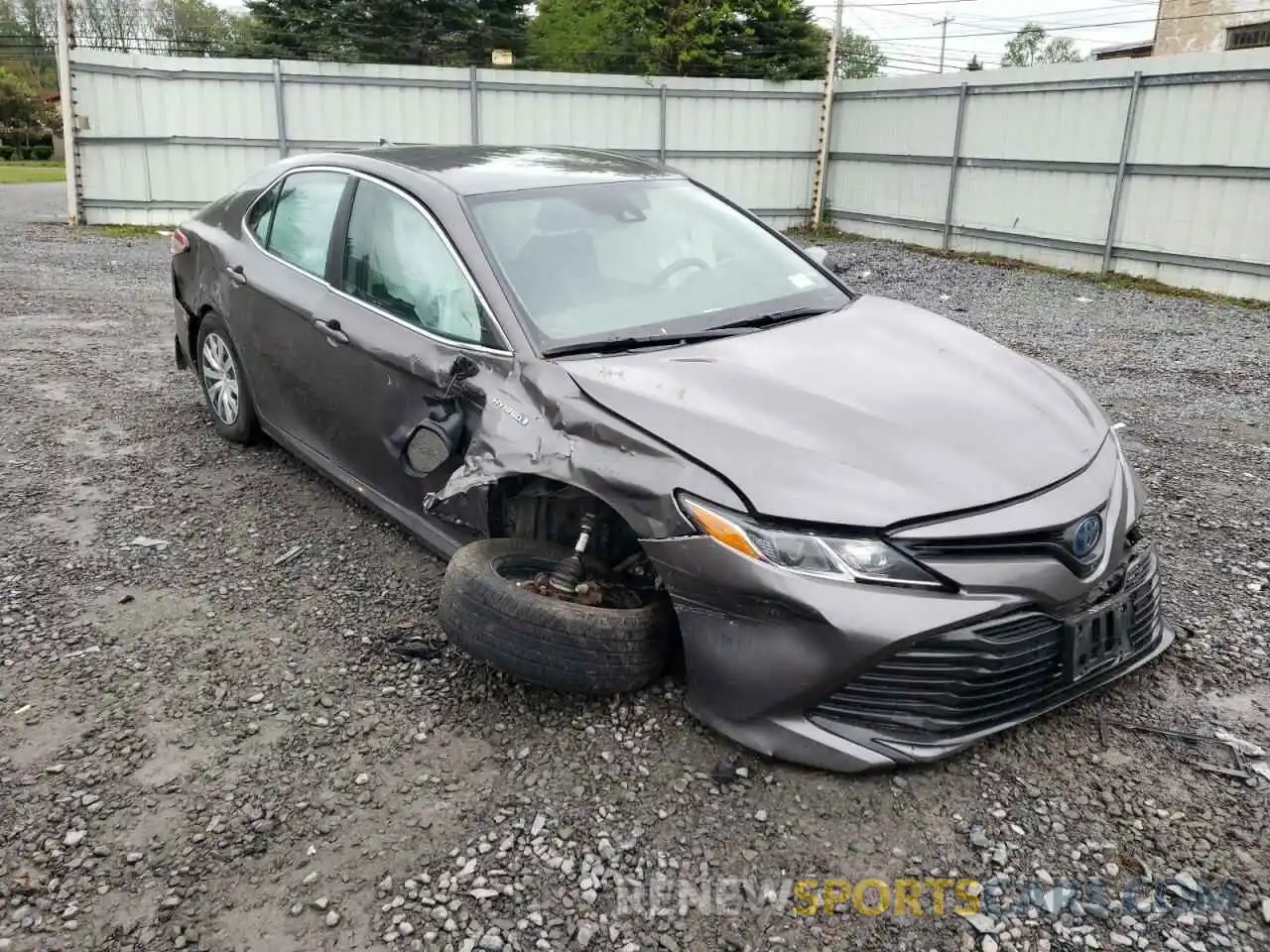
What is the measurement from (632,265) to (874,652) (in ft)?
5.84

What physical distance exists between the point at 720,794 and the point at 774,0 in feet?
107

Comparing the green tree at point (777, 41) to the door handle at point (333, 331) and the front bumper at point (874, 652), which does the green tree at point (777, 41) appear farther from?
the front bumper at point (874, 652)

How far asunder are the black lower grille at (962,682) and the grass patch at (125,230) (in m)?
14.3

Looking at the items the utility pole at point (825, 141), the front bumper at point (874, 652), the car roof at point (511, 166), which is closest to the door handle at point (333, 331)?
the car roof at point (511, 166)

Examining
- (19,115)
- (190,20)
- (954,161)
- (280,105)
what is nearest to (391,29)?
(280,105)

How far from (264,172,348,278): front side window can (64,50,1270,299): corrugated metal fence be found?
9.82m

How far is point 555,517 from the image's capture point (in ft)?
10.7

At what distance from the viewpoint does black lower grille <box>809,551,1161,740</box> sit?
249cm

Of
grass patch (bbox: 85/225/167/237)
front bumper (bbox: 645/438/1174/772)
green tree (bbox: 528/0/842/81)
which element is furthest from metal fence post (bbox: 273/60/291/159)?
green tree (bbox: 528/0/842/81)

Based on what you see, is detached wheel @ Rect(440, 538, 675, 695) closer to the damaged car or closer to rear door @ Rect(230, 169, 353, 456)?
the damaged car

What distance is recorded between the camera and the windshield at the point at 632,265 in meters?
3.37

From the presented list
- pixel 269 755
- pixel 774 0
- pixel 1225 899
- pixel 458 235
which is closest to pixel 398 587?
pixel 269 755

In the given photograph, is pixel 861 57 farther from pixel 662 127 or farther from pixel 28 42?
pixel 662 127

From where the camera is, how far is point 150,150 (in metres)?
14.4
